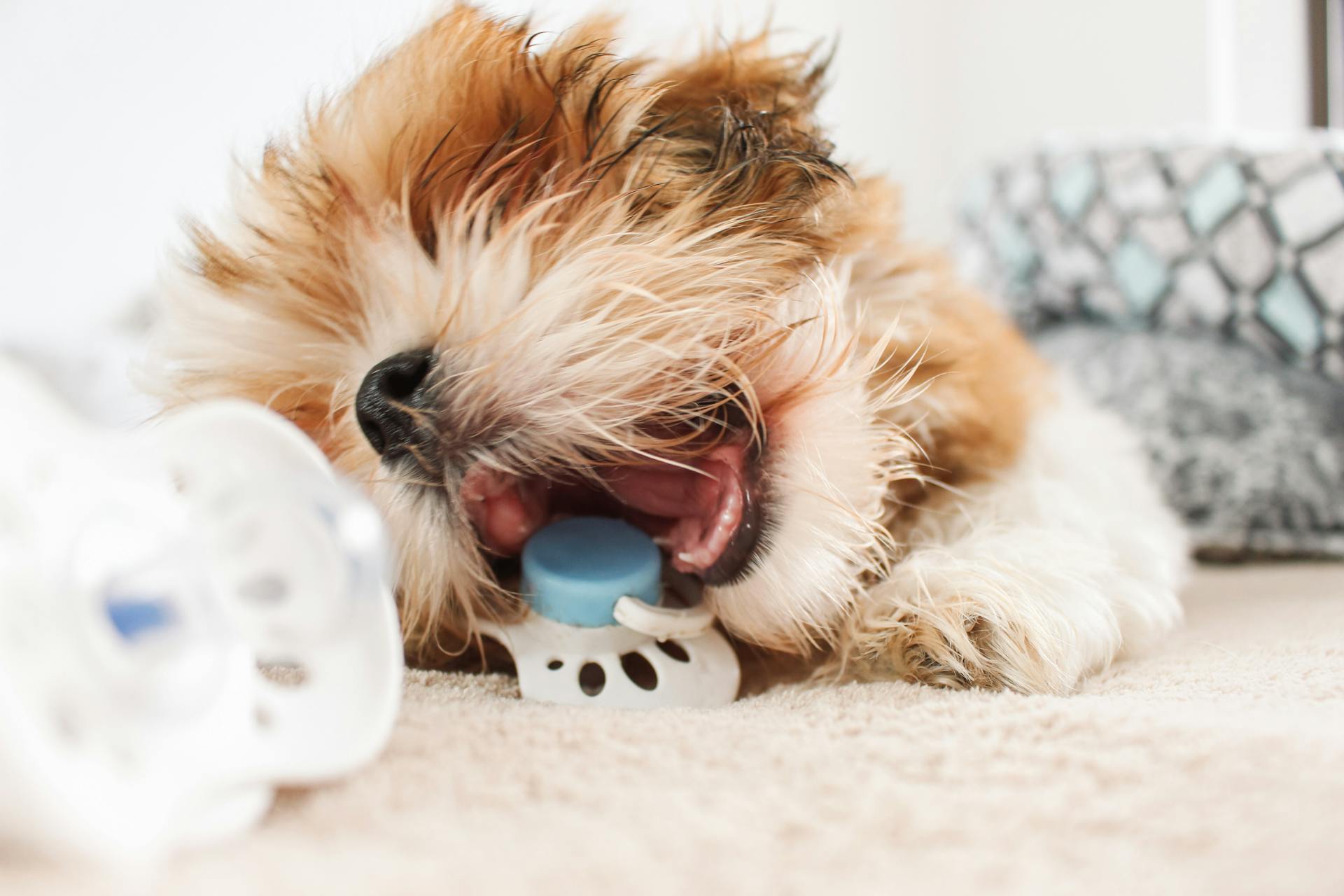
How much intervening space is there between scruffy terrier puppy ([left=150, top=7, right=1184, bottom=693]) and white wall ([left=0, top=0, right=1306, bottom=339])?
0.41ft

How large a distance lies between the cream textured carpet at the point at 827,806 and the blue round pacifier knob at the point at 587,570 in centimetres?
16

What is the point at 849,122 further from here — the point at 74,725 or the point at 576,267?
the point at 74,725

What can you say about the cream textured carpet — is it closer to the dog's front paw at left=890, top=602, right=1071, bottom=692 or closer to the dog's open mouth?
the dog's front paw at left=890, top=602, right=1071, bottom=692

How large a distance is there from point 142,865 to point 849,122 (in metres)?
3.37

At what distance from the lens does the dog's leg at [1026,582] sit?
3.15 ft

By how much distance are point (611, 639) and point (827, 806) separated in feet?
1.40

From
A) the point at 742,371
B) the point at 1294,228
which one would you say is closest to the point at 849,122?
the point at 1294,228

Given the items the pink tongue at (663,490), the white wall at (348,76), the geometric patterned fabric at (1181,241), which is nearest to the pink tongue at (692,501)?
the pink tongue at (663,490)

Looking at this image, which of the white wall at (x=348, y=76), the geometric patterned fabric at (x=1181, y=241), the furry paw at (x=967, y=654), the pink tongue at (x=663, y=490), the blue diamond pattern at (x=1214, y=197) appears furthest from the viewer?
the blue diamond pattern at (x=1214, y=197)

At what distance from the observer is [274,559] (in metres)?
0.57

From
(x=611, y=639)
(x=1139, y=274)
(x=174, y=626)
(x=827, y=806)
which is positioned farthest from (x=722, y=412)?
(x=1139, y=274)

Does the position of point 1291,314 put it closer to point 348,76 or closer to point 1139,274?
point 1139,274

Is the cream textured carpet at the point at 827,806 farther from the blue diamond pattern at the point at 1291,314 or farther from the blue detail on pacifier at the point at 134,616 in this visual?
the blue diamond pattern at the point at 1291,314

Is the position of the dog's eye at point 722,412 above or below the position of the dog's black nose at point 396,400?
below
